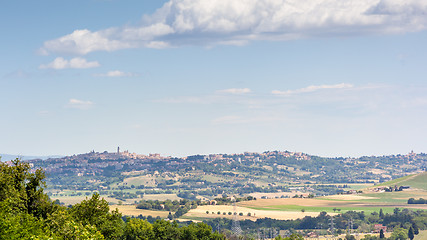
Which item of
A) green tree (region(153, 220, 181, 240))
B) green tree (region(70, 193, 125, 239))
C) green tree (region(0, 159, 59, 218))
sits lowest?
green tree (region(153, 220, 181, 240))

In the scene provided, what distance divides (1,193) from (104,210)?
1529 centimetres

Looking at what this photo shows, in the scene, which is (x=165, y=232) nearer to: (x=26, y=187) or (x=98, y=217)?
(x=98, y=217)

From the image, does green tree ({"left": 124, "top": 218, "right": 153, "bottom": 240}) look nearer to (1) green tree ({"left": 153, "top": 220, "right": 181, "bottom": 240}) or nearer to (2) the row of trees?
(1) green tree ({"left": 153, "top": 220, "right": 181, "bottom": 240})

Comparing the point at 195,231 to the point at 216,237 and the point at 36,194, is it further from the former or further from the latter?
the point at 36,194

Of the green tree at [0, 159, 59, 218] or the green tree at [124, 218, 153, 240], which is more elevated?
the green tree at [0, 159, 59, 218]

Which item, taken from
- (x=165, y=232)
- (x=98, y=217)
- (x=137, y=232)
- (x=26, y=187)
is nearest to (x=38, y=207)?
(x=26, y=187)

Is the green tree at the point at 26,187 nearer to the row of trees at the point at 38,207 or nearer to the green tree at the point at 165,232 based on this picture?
the row of trees at the point at 38,207

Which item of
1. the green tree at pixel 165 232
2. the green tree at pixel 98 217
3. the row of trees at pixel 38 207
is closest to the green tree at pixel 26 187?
the row of trees at pixel 38 207

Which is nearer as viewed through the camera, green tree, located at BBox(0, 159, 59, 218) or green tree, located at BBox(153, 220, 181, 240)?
green tree, located at BBox(0, 159, 59, 218)

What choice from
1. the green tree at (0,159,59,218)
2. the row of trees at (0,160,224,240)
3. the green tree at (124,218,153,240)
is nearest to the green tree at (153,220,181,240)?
the green tree at (124,218,153,240)

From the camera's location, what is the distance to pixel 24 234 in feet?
234

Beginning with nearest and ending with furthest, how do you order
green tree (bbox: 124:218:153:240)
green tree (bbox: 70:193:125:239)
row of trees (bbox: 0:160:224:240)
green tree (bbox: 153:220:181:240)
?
1. row of trees (bbox: 0:160:224:240)
2. green tree (bbox: 70:193:125:239)
3. green tree (bbox: 124:218:153:240)
4. green tree (bbox: 153:220:181:240)

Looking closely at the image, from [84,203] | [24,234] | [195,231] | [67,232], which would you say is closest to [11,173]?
[84,203]

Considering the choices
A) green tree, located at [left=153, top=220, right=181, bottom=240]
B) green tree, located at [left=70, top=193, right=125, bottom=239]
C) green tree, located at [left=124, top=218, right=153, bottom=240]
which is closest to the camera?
green tree, located at [left=70, top=193, right=125, bottom=239]
